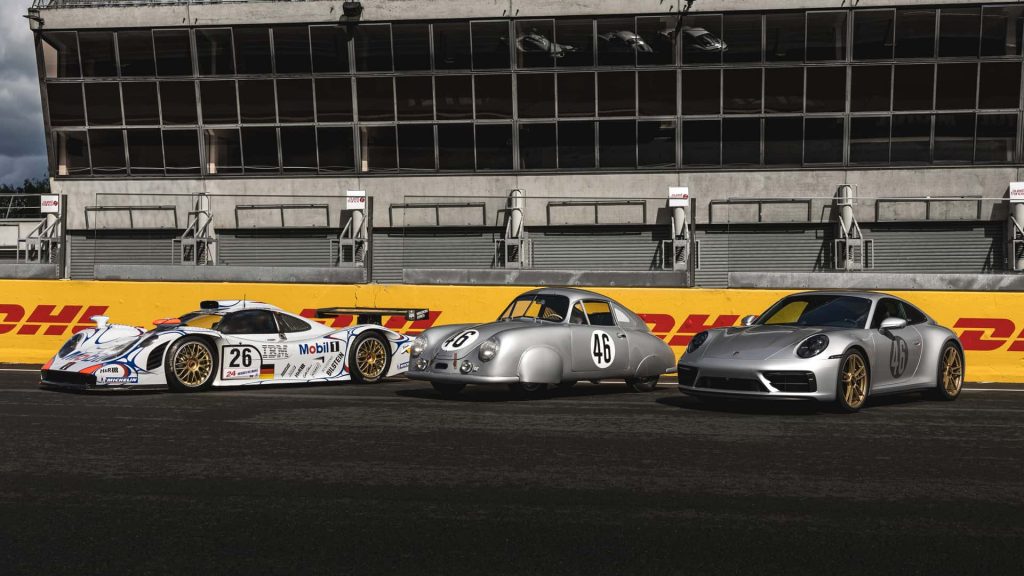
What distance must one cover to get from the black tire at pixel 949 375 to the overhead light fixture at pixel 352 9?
24.9 metres

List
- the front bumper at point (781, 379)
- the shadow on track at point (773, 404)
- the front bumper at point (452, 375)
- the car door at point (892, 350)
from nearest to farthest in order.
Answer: the front bumper at point (781, 379) < the shadow on track at point (773, 404) < the car door at point (892, 350) < the front bumper at point (452, 375)

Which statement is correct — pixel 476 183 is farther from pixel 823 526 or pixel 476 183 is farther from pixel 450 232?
pixel 823 526

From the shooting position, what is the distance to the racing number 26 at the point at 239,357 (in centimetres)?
1198

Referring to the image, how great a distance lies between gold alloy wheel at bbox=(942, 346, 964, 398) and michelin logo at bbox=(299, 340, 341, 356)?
7340 millimetres

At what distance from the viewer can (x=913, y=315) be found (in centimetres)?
1114

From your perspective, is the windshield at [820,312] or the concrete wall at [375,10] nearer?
the windshield at [820,312]

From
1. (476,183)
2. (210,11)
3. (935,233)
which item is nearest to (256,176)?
(210,11)

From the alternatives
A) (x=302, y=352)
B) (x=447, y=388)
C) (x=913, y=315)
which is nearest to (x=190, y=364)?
(x=302, y=352)

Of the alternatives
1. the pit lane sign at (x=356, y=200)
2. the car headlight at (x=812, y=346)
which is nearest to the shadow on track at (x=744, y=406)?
the car headlight at (x=812, y=346)

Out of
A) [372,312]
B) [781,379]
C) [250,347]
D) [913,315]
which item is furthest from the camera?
[372,312]

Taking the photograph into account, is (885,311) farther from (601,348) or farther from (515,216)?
(515,216)

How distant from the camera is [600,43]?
31.6 meters

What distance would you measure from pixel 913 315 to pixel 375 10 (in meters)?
24.7

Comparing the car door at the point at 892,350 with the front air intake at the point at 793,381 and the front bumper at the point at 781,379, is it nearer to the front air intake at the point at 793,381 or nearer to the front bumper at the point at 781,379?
the front bumper at the point at 781,379
